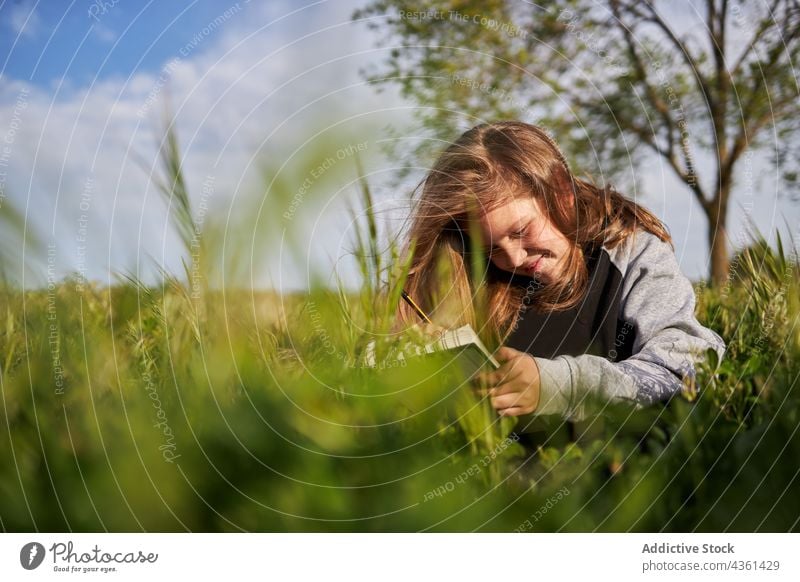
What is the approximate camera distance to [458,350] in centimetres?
108

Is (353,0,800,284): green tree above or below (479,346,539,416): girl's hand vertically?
above

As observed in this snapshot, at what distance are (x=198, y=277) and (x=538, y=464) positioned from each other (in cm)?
53

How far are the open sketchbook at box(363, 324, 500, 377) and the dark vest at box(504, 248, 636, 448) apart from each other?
1.25ft

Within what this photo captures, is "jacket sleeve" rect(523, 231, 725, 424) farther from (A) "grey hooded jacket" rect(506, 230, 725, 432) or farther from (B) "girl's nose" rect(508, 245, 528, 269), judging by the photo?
(B) "girl's nose" rect(508, 245, 528, 269)

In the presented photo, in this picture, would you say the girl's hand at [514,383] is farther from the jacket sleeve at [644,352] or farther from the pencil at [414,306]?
the pencil at [414,306]

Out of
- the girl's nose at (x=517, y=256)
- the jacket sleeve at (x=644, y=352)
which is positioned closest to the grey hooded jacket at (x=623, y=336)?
the jacket sleeve at (x=644, y=352)

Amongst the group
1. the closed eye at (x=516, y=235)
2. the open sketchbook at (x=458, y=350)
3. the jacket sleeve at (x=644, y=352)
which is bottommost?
the jacket sleeve at (x=644, y=352)

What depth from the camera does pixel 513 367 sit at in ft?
3.96

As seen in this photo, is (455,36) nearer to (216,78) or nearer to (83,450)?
(216,78)

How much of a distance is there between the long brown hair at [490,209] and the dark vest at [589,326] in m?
0.02

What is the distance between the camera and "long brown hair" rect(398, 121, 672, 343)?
1.38m

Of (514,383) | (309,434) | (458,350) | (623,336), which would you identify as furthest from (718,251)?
(309,434)

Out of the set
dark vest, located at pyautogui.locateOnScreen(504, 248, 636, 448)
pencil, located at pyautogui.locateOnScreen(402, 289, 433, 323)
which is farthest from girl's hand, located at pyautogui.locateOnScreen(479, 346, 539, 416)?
dark vest, located at pyautogui.locateOnScreen(504, 248, 636, 448)

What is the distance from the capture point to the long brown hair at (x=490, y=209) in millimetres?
1382
